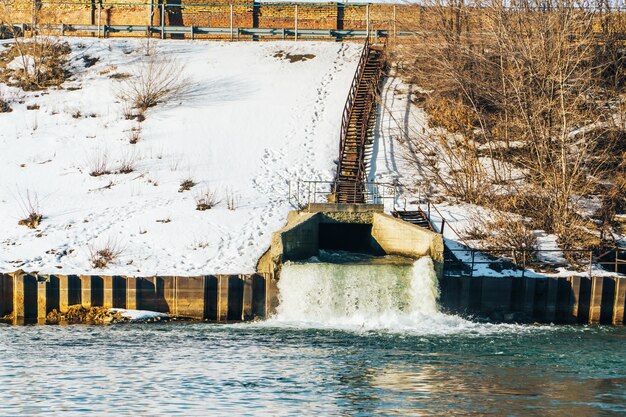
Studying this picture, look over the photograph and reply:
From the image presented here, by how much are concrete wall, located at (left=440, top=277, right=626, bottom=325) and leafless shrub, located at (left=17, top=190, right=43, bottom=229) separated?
46.6 feet

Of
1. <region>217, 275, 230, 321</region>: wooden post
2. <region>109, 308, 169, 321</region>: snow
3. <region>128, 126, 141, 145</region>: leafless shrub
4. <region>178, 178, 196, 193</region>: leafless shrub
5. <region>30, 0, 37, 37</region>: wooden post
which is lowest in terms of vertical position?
<region>109, 308, 169, 321</region>: snow

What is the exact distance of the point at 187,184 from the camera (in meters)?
36.9

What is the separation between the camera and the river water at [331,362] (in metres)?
16.8

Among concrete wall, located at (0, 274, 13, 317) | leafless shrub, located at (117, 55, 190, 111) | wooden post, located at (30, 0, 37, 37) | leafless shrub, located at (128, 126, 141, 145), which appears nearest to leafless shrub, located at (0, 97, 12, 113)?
leafless shrub, located at (117, 55, 190, 111)

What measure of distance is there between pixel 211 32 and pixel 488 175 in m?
22.6

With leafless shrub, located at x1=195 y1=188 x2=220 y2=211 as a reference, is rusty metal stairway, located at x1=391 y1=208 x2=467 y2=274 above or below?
below

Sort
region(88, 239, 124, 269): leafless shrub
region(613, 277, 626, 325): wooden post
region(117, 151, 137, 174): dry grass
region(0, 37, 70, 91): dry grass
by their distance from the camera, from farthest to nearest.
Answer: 1. region(0, 37, 70, 91): dry grass
2. region(117, 151, 137, 174): dry grass
3. region(88, 239, 124, 269): leafless shrub
4. region(613, 277, 626, 325): wooden post

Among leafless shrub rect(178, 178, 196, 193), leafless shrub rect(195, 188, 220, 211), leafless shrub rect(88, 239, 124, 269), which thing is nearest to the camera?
leafless shrub rect(88, 239, 124, 269)

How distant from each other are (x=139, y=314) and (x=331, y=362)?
27.7ft

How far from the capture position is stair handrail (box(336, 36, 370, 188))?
4103cm

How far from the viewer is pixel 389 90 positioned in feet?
154

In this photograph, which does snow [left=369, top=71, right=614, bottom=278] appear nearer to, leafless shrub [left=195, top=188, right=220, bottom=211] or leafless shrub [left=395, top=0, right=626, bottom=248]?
leafless shrub [left=395, top=0, right=626, bottom=248]

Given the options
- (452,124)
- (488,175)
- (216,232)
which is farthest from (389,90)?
(216,232)

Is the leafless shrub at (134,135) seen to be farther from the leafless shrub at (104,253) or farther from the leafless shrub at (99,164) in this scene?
the leafless shrub at (104,253)
